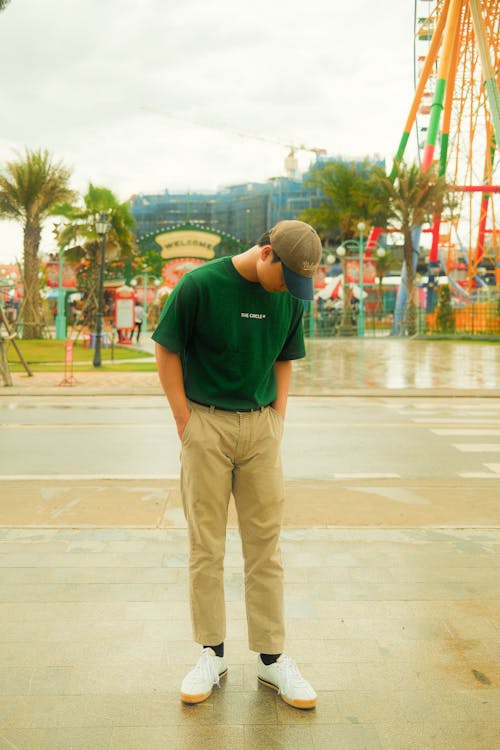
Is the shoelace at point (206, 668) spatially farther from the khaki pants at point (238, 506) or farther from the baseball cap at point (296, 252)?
the baseball cap at point (296, 252)

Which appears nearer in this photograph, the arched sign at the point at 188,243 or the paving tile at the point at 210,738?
the paving tile at the point at 210,738

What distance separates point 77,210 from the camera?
3431 centimetres

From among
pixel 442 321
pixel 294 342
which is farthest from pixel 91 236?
pixel 294 342

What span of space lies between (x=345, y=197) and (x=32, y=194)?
22489mm

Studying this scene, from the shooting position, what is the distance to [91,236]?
33.9 metres

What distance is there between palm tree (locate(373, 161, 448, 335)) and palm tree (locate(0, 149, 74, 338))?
16.9 metres

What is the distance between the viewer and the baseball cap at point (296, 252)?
284 cm

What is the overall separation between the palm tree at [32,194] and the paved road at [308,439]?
21055 millimetres

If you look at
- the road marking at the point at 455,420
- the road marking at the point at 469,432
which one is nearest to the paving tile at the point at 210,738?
the road marking at the point at 469,432

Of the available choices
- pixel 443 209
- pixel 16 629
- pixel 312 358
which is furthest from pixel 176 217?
pixel 16 629

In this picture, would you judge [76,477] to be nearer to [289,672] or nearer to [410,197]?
[289,672]

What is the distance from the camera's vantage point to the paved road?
25.3ft

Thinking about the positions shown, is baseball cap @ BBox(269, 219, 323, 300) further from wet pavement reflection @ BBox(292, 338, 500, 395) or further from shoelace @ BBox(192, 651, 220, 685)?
wet pavement reflection @ BBox(292, 338, 500, 395)

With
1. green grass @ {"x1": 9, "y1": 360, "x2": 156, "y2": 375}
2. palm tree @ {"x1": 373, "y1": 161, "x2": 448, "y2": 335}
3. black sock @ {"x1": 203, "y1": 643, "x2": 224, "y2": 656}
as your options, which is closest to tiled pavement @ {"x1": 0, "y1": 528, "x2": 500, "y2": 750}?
black sock @ {"x1": 203, "y1": 643, "x2": 224, "y2": 656}
